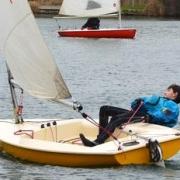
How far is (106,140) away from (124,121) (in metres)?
0.45

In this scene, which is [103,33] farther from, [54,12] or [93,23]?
[54,12]

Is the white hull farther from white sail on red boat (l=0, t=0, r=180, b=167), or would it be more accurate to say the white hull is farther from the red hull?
the red hull

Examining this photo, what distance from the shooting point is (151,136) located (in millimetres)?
14617

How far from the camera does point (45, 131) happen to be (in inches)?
618

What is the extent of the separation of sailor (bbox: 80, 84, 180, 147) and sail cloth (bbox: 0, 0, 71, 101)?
0.87 m

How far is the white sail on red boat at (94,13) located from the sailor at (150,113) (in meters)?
38.1

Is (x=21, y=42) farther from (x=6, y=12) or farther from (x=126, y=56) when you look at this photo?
(x=126, y=56)

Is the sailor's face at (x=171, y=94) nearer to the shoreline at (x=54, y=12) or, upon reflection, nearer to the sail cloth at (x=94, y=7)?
the sail cloth at (x=94, y=7)

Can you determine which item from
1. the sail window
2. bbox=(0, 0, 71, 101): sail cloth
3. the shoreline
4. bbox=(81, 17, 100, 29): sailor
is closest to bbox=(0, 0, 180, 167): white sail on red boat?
bbox=(0, 0, 71, 101): sail cloth

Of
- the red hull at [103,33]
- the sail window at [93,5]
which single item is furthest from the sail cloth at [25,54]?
the sail window at [93,5]

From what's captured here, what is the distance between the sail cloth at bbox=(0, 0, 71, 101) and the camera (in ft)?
49.4

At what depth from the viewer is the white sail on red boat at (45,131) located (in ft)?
47.0

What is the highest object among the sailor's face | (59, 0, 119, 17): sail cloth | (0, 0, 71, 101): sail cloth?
(0, 0, 71, 101): sail cloth

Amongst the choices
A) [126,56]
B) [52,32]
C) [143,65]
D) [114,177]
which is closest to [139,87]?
[143,65]
